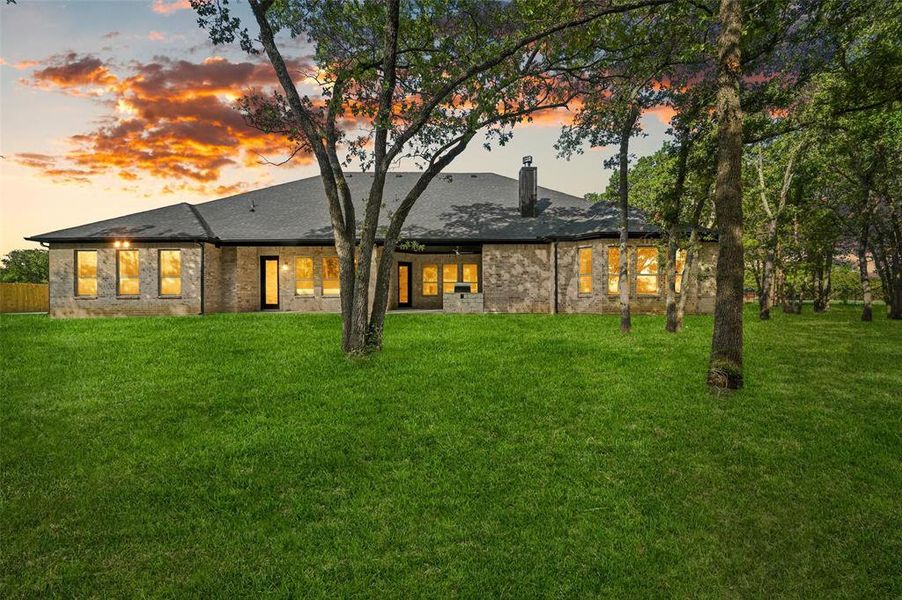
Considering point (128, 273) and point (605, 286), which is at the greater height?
point (128, 273)

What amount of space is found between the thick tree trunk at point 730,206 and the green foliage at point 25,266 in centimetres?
6748

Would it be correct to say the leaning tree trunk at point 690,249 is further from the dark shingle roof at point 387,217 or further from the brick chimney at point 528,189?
the brick chimney at point 528,189

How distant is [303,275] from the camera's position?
20422 mm

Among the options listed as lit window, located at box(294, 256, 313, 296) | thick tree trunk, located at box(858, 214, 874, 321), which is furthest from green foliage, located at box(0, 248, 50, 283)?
thick tree trunk, located at box(858, 214, 874, 321)

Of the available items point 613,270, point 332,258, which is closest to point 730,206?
point 613,270

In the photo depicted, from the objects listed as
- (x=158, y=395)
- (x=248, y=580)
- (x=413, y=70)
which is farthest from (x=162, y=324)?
(x=248, y=580)

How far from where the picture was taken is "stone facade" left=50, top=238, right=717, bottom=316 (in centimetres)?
1852

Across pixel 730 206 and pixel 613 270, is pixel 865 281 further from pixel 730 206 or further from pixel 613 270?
pixel 730 206

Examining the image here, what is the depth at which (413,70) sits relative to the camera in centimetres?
1146

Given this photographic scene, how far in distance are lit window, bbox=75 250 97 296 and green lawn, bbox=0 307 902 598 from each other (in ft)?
36.9

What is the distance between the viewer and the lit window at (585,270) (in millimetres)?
19016

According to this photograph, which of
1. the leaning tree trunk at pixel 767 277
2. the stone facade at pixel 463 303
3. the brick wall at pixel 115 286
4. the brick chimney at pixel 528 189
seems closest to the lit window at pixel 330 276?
the brick wall at pixel 115 286

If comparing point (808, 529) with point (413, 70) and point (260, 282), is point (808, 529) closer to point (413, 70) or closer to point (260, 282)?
point (413, 70)

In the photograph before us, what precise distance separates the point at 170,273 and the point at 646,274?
20.1 meters
